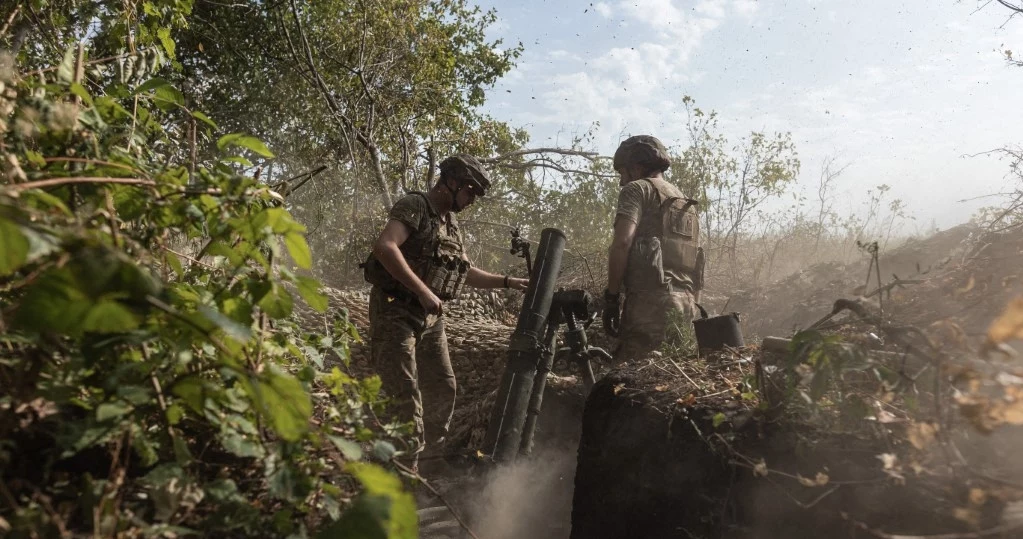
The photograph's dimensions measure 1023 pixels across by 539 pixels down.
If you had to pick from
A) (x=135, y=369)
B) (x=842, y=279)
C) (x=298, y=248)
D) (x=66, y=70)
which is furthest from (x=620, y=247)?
(x=842, y=279)

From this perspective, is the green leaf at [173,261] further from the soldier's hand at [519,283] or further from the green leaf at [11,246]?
the soldier's hand at [519,283]

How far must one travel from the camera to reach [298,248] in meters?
1.21

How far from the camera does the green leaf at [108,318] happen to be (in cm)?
84

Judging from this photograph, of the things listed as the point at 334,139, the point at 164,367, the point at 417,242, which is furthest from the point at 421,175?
the point at 164,367

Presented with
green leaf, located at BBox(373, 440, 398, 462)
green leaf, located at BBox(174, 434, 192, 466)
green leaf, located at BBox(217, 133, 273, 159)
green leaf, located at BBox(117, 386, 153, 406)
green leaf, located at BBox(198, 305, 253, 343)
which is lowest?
green leaf, located at BBox(174, 434, 192, 466)

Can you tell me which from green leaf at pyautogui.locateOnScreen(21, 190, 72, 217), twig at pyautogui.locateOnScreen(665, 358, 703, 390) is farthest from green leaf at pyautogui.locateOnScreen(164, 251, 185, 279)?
twig at pyautogui.locateOnScreen(665, 358, 703, 390)

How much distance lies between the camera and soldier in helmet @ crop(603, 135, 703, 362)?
4309 mm

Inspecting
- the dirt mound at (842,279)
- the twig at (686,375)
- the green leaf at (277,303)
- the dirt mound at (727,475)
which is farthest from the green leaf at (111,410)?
the dirt mound at (842,279)

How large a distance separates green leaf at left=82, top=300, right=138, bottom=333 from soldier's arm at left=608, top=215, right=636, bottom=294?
3637 millimetres

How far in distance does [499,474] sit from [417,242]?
1512 millimetres

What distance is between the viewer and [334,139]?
9219 mm

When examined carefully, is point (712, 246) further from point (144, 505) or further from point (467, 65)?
point (144, 505)

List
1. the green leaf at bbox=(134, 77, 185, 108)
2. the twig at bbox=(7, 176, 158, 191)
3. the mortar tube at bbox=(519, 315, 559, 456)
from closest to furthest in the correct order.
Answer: the twig at bbox=(7, 176, 158, 191) < the green leaf at bbox=(134, 77, 185, 108) < the mortar tube at bbox=(519, 315, 559, 456)

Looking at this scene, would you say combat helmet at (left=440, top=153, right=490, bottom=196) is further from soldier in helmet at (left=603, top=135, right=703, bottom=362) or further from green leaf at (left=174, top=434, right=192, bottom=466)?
green leaf at (left=174, top=434, right=192, bottom=466)
